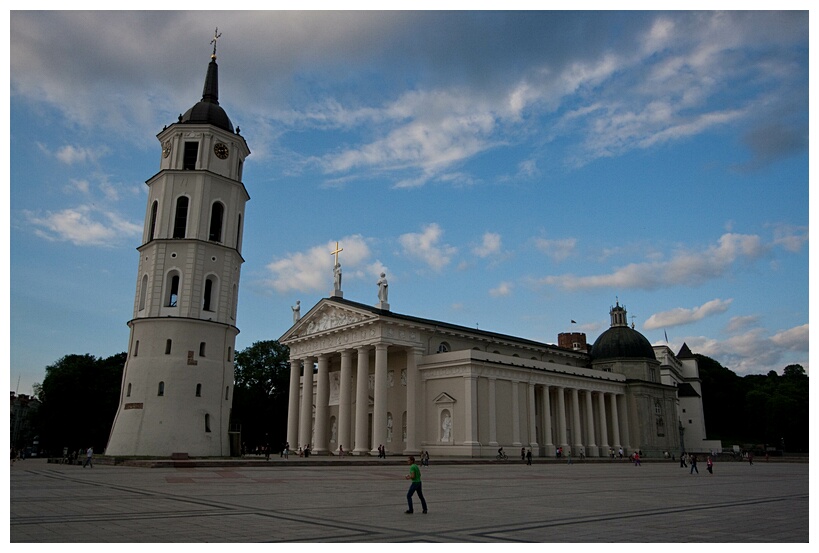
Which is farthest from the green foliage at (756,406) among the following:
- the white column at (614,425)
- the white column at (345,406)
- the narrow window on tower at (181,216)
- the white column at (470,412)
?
the narrow window on tower at (181,216)

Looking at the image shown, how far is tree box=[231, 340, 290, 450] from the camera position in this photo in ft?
260

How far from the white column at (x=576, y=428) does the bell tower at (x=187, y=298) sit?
107 feet

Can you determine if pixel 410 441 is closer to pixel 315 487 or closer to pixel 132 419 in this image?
pixel 132 419

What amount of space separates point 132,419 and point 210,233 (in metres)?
13.2

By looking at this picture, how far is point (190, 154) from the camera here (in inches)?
1832

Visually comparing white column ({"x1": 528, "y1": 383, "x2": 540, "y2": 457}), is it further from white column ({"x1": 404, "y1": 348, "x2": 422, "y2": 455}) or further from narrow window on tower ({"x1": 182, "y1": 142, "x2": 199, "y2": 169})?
narrow window on tower ({"x1": 182, "y1": 142, "x2": 199, "y2": 169})

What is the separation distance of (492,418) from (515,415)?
10.5ft

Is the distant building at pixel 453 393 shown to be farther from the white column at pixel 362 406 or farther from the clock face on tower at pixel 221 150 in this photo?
the clock face on tower at pixel 221 150

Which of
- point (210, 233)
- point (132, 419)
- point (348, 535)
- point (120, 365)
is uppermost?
point (210, 233)

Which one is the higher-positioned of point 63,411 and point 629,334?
point 629,334

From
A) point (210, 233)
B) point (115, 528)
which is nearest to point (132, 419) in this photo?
point (210, 233)

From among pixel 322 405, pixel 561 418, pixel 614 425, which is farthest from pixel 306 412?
pixel 614 425

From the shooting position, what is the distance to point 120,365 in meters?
75.8

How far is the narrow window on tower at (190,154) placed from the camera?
46281 mm
